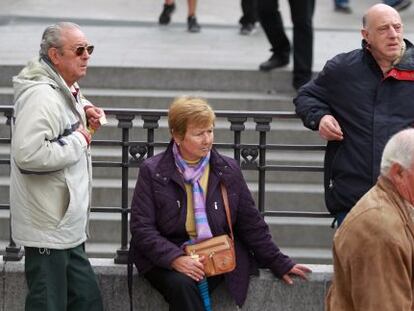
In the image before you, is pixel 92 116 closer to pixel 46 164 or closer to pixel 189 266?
pixel 46 164

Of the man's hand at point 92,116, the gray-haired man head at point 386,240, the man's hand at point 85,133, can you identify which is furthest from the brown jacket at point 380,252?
the man's hand at point 92,116

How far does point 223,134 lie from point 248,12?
360cm

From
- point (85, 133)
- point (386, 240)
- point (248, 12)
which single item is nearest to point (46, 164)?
point (85, 133)

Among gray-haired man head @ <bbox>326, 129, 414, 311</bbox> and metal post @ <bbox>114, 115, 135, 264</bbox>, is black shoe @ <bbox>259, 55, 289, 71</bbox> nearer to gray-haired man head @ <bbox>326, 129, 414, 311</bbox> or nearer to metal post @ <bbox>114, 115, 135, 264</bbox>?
metal post @ <bbox>114, 115, 135, 264</bbox>

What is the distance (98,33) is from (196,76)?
2550mm

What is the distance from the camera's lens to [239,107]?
10234 millimetres

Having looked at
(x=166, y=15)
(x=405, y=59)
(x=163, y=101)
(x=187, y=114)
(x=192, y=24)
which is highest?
(x=166, y=15)

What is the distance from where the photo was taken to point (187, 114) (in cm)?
620

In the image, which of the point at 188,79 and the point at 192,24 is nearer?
the point at 188,79

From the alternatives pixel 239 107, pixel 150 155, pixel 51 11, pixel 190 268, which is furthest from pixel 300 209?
pixel 51 11

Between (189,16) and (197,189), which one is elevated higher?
(189,16)

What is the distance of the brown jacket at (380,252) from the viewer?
457cm

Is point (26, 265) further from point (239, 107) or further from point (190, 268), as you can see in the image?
point (239, 107)

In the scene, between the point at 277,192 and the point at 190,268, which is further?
the point at 277,192
